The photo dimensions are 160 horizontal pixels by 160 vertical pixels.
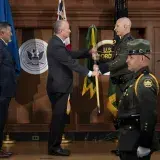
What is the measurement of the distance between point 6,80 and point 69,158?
1304 mm

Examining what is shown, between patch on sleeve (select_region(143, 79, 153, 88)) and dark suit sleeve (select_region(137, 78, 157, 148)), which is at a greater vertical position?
patch on sleeve (select_region(143, 79, 153, 88))

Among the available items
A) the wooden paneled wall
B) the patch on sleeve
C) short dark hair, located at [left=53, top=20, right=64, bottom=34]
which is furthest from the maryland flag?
the patch on sleeve

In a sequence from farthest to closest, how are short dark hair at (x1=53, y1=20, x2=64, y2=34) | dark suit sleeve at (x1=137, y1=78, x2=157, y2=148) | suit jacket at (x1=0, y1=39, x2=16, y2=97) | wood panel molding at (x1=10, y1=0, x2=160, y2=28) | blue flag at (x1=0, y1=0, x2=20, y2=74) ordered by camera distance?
wood panel molding at (x1=10, y1=0, x2=160, y2=28)
blue flag at (x1=0, y1=0, x2=20, y2=74)
short dark hair at (x1=53, y1=20, x2=64, y2=34)
suit jacket at (x1=0, y1=39, x2=16, y2=97)
dark suit sleeve at (x1=137, y1=78, x2=157, y2=148)

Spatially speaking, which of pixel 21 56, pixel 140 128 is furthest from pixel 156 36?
pixel 140 128

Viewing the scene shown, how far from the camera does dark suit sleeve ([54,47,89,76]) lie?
22.5 ft

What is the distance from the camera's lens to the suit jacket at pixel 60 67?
689 centimetres

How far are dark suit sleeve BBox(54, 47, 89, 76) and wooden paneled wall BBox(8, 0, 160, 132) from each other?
177 cm

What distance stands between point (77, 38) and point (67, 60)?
1.89m

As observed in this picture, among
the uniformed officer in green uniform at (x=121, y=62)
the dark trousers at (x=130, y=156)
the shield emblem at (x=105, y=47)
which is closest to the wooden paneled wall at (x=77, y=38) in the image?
the shield emblem at (x=105, y=47)

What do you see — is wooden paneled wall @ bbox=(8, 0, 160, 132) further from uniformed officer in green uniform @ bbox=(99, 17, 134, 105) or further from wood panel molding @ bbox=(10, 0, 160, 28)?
uniformed officer in green uniform @ bbox=(99, 17, 134, 105)

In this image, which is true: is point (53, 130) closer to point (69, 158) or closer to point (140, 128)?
point (69, 158)

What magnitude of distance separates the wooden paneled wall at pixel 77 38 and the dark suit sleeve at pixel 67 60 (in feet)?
5.81

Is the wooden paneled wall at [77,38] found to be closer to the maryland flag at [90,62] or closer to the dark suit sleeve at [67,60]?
the maryland flag at [90,62]

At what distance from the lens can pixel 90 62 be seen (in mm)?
8141
